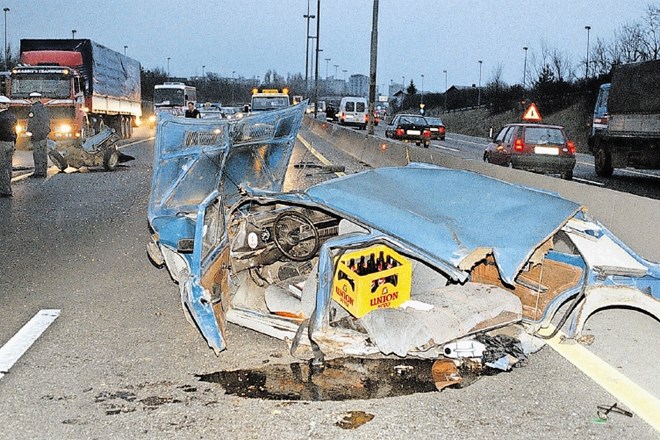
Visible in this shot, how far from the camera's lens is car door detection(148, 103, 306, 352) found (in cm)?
532

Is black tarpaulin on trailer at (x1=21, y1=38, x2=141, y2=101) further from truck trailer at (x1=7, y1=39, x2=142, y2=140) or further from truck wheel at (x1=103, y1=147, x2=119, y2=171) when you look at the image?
truck wheel at (x1=103, y1=147, x2=119, y2=171)

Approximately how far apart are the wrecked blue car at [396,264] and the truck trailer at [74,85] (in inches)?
819

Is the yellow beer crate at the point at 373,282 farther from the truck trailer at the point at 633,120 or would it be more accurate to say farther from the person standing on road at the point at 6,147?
the truck trailer at the point at 633,120

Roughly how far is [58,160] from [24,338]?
15.3m

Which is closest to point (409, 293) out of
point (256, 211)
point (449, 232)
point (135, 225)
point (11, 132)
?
point (449, 232)

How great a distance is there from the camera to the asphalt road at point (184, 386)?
4.25m

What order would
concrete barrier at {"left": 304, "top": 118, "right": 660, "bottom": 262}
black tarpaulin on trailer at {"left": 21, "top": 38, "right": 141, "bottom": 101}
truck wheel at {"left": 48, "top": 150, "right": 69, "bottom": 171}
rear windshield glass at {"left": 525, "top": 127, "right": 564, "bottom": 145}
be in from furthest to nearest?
1. black tarpaulin on trailer at {"left": 21, "top": 38, "right": 141, "bottom": 101}
2. truck wheel at {"left": 48, "top": 150, "right": 69, "bottom": 171}
3. rear windshield glass at {"left": 525, "top": 127, "right": 564, "bottom": 145}
4. concrete barrier at {"left": 304, "top": 118, "right": 660, "bottom": 262}

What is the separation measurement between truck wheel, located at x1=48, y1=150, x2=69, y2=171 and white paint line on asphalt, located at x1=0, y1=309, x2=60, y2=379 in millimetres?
14437

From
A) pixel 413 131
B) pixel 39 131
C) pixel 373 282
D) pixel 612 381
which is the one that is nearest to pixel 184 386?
pixel 373 282

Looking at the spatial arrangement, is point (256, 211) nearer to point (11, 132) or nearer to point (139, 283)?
point (139, 283)

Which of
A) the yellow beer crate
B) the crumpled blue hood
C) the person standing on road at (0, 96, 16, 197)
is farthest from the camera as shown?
the person standing on road at (0, 96, 16, 197)

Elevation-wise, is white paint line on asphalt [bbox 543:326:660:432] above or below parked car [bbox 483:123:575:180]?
below

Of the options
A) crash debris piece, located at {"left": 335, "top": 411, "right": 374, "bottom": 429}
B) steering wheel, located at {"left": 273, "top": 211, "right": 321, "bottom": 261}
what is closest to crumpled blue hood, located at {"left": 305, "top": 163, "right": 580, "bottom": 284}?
steering wheel, located at {"left": 273, "top": 211, "right": 321, "bottom": 261}

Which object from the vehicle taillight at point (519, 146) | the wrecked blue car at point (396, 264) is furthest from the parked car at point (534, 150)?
the wrecked blue car at point (396, 264)
